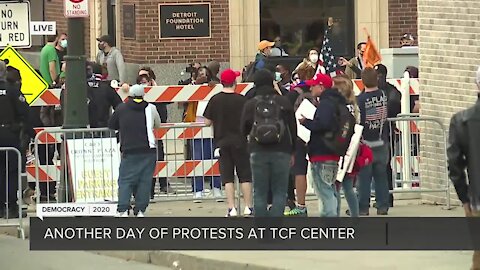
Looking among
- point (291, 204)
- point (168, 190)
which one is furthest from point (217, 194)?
point (291, 204)

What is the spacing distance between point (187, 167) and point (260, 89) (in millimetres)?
3948

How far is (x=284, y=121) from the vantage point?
13.5m

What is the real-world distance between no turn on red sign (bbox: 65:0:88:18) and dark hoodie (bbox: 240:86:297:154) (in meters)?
3.57

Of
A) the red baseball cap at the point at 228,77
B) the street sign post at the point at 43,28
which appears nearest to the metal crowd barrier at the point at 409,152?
the red baseball cap at the point at 228,77

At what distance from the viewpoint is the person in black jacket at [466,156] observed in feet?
32.1

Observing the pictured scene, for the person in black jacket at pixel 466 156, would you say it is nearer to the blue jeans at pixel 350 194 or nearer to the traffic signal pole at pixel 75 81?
the blue jeans at pixel 350 194

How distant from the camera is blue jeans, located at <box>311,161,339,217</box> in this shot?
1352 centimetres

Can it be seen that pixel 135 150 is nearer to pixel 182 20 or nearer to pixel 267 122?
pixel 267 122

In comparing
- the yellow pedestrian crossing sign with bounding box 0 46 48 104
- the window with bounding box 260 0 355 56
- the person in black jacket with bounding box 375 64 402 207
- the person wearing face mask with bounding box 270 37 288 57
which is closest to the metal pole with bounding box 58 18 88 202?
the yellow pedestrian crossing sign with bounding box 0 46 48 104

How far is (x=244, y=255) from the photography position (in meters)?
13.1

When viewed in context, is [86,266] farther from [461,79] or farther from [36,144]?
[461,79]

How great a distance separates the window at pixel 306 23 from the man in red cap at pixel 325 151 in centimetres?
1439

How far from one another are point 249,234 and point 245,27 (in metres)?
13.8

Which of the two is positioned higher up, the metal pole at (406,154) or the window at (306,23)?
the window at (306,23)
